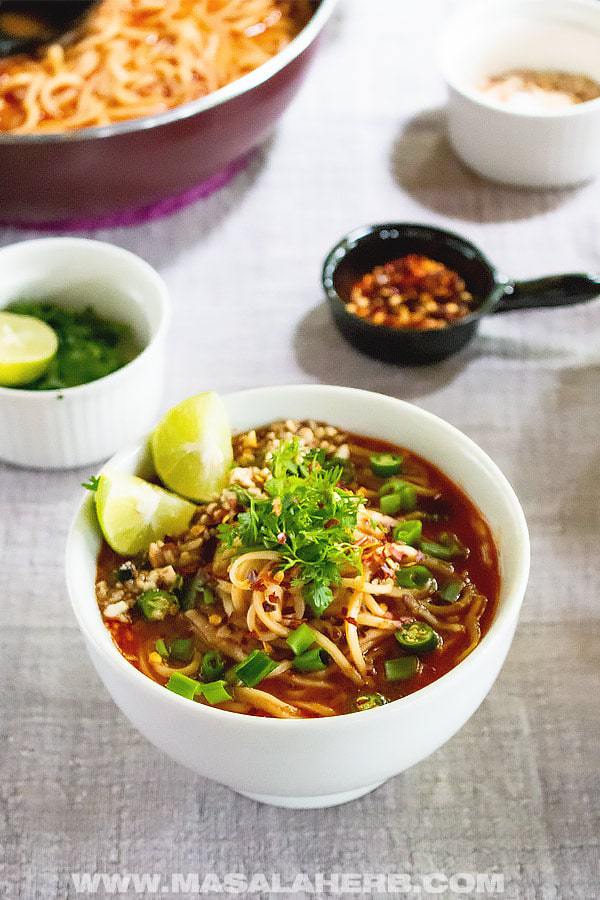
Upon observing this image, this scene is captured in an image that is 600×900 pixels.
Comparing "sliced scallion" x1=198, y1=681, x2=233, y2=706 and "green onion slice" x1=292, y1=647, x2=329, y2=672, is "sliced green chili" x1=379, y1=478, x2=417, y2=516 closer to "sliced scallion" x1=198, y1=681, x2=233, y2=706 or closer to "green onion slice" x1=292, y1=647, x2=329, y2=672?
"green onion slice" x1=292, y1=647, x2=329, y2=672

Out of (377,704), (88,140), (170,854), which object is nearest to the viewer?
(377,704)

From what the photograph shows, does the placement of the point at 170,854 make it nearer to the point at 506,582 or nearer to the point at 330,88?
the point at 506,582

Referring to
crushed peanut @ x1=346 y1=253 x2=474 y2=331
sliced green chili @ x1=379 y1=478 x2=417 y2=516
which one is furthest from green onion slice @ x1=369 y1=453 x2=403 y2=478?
crushed peanut @ x1=346 y1=253 x2=474 y2=331

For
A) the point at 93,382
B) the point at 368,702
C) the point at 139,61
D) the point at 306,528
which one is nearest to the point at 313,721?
the point at 368,702

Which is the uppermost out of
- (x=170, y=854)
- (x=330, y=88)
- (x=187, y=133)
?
(x=187, y=133)

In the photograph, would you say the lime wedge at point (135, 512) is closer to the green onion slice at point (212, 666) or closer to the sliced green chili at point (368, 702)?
the green onion slice at point (212, 666)

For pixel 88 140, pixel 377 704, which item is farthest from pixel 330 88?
pixel 377 704

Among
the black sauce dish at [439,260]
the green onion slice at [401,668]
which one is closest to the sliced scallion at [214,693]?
the green onion slice at [401,668]
